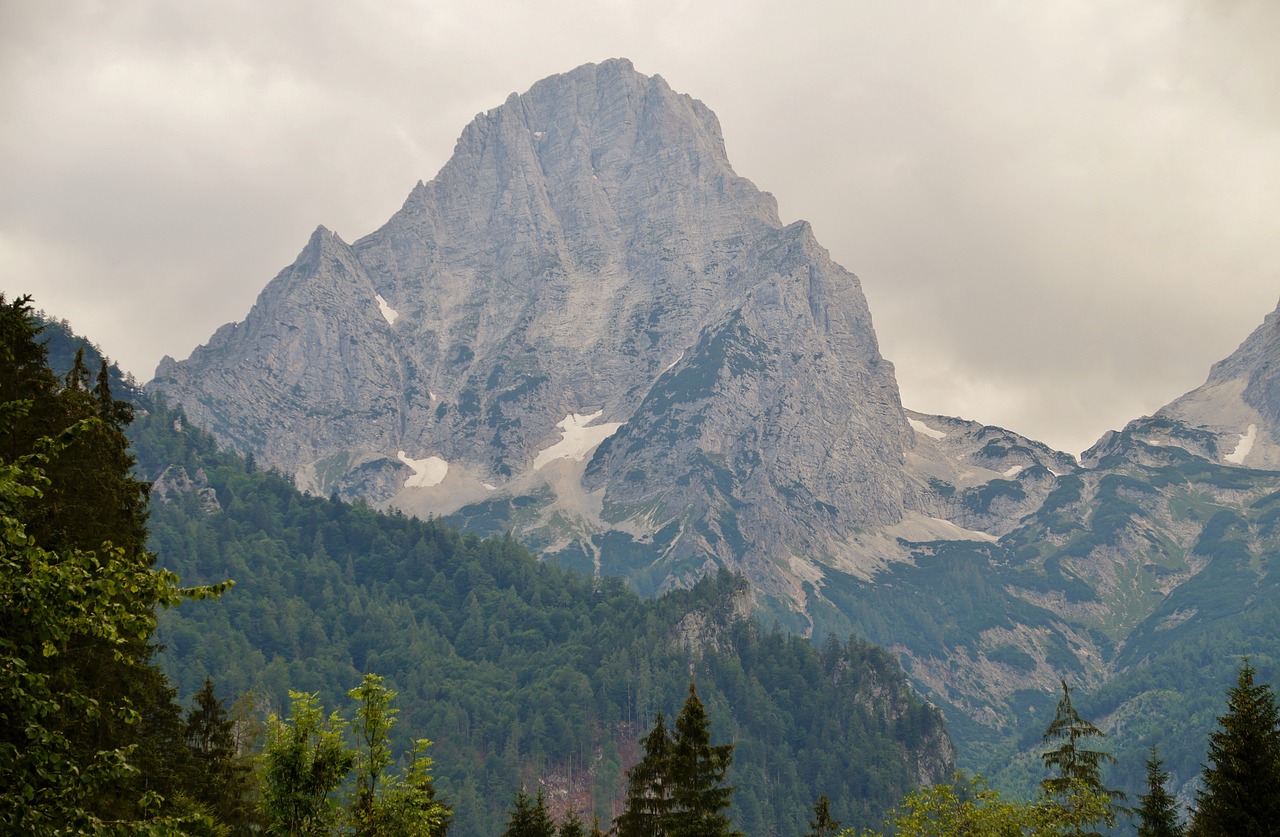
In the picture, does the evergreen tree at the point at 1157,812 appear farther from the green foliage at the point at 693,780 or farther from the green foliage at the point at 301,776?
the green foliage at the point at 301,776

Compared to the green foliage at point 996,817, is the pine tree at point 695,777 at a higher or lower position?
higher

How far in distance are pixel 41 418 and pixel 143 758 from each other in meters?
13.9

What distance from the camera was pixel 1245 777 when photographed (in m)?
40.5

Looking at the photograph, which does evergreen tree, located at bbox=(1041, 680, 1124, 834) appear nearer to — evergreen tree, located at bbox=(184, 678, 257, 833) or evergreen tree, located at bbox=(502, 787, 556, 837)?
evergreen tree, located at bbox=(502, 787, 556, 837)

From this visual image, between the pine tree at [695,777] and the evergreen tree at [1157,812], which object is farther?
the evergreen tree at [1157,812]

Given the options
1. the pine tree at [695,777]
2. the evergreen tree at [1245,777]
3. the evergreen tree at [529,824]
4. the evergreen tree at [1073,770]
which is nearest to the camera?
the evergreen tree at [1245,777]

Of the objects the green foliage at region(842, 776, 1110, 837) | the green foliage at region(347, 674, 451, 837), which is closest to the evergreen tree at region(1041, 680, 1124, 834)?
the green foliage at region(842, 776, 1110, 837)

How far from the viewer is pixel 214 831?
155ft

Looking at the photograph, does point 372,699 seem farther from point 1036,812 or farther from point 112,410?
point 1036,812

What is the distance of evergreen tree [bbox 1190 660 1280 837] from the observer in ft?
131

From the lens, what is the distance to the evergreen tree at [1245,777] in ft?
131

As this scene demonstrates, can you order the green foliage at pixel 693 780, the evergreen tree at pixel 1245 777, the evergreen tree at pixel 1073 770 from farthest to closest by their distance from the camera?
1. the evergreen tree at pixel 1073 770
2. the green foliage at pixel 693 780
3. the evergreen tree at pixel 1245 777

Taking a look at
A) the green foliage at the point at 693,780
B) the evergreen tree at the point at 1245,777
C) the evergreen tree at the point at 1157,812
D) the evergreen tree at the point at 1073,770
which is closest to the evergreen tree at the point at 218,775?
the green foliage at the point at 693,780

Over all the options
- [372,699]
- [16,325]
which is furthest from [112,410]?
[372,699]
